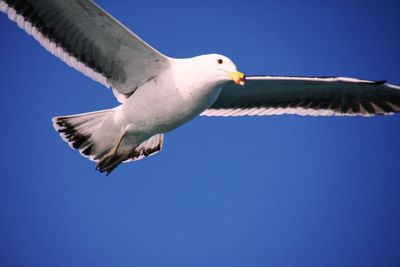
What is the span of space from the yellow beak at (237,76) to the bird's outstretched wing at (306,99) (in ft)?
3.96

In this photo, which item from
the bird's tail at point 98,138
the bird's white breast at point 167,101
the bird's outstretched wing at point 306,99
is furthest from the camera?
the bird's outstretched wing at point 306,99

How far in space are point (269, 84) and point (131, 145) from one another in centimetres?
162

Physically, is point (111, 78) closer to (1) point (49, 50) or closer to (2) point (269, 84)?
(1) point (49, 50)

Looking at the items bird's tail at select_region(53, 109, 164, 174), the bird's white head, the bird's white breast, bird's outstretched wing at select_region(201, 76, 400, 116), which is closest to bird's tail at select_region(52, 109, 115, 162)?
bird's tail at select_region(53, 109, 164, 174)

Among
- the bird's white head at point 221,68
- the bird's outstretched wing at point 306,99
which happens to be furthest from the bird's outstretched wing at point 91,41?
the bird's outstretched wing at point 306,99

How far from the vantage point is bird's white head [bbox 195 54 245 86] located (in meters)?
4.47

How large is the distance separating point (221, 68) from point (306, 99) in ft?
5.94

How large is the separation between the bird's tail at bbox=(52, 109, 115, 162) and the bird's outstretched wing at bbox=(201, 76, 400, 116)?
4.19 ft

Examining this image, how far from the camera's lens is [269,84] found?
5680 mm

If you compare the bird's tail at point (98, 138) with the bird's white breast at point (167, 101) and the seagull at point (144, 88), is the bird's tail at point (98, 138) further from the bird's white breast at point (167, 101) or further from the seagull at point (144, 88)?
the bird's white breast at point (167, 101)

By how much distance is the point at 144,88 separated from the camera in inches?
201

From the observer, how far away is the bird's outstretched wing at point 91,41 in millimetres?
4797

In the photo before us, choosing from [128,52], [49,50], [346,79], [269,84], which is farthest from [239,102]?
[49,50]

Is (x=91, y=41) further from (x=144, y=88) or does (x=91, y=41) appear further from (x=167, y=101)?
(x=167, y=101)
